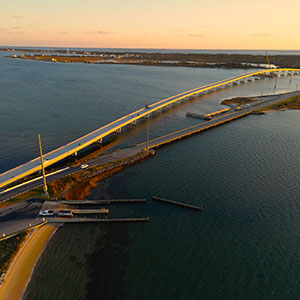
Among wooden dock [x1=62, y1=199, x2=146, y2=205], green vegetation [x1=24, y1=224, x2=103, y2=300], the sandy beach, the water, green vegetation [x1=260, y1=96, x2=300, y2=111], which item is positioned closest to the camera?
the sandy beach

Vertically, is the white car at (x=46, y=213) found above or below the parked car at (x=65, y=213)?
above

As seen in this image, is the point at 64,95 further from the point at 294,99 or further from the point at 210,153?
the point at 294,99

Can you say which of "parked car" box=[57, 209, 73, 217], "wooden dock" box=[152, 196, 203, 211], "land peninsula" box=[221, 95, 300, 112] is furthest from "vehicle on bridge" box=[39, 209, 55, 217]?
"land peninsula" box=[221, 95, 300, 112]

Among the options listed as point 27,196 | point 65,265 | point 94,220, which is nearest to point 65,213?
point 94,220

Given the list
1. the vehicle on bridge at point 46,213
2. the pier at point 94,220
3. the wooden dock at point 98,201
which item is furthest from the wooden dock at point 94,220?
the wooden dock at point 98,201

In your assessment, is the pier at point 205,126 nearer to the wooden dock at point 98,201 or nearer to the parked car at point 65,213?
the wooden dock at point 98,201

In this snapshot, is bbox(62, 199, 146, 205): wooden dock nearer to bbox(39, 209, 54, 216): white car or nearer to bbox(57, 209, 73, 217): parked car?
bbox(57, 209, 73, 217): parked car
